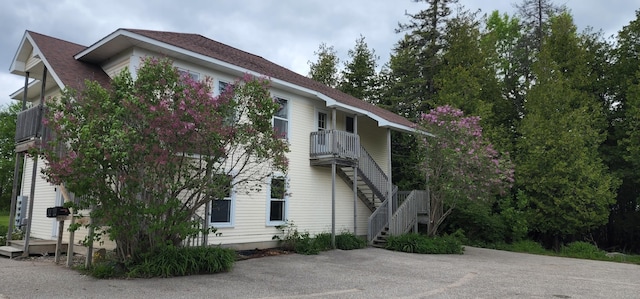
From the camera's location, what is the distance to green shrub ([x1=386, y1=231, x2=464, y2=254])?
14.0 m

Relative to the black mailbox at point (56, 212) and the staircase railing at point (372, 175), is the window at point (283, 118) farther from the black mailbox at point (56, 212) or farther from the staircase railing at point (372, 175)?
the black mailbox at point (56, 212)

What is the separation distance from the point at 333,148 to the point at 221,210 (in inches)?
171

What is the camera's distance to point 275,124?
13984 millimetres

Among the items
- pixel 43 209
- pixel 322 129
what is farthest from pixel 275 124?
pixel 43 209

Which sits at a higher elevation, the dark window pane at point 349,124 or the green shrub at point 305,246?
the dark window pane at point 349,124

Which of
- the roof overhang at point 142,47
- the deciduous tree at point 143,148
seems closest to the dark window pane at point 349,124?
the roof overhang at point 142,47

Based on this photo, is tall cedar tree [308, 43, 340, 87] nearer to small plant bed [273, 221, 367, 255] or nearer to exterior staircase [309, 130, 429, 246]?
exterior staircase [309, 130, 429, 246]

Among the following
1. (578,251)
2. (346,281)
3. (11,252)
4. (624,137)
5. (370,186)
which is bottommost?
(578,251)

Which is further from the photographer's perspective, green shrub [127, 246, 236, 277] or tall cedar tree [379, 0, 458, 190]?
tall cedar tree [379, 0, 458, 190]

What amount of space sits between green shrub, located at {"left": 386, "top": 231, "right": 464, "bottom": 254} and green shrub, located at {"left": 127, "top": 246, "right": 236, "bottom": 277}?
703 centimetres

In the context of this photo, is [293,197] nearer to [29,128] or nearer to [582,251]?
Answer: [29,128]

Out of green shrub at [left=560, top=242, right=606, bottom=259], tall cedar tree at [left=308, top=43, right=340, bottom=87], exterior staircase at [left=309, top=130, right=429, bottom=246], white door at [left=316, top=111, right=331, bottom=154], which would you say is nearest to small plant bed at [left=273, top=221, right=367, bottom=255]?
exterior staircase at [left=309, top=130, right=429, bottom=246]

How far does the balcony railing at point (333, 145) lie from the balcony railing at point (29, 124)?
813 centimetres

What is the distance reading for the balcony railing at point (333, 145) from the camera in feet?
47.3
